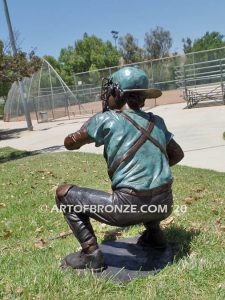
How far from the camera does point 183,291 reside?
10.2 ft

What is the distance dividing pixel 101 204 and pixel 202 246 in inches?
46.0

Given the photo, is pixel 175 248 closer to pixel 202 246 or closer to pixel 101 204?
pixel 202 246

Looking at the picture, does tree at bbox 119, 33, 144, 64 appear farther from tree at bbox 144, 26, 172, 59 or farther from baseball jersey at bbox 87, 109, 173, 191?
baseball jersey at bbox 87, 109, 173, 191

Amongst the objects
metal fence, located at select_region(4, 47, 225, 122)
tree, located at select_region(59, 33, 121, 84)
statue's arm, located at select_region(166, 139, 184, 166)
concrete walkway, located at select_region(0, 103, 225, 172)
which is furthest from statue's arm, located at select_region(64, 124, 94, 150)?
tree, located at select_region(59, 33, 121, 84)

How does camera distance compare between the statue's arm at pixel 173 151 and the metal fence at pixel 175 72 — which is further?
the metal fence at pixel 175 72

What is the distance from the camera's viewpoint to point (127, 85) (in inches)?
130

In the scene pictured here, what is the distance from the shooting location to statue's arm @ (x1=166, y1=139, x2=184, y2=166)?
363 centimetres

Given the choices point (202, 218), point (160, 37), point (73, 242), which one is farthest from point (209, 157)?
point (160, 37)

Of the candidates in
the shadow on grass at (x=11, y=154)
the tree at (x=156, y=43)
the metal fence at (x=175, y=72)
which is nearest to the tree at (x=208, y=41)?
the tree at (x=156, y=43)

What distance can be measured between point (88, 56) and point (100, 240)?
220ft

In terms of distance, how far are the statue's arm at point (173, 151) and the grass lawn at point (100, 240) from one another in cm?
77

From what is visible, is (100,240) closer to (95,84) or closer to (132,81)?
(132,81)

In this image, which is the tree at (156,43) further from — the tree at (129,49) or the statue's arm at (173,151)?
the statue's arm at (173,151)

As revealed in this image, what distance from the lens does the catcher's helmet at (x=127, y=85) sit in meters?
3.31
